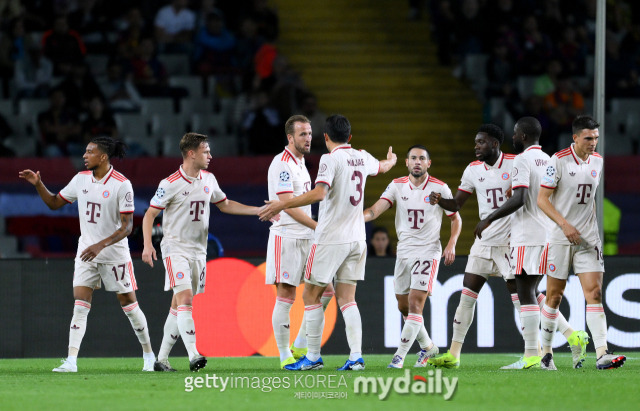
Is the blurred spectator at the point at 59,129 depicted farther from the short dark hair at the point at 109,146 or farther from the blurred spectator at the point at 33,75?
the short dark hair at the point at 109,146

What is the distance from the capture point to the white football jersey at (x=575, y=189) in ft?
32.4

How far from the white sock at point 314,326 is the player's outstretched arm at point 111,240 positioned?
192cm

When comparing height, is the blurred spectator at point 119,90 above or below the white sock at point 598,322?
above

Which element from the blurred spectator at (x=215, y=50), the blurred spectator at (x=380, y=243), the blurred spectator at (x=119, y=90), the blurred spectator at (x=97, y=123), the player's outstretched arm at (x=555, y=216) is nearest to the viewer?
the player's outstretched arm at (x=555, y=216)

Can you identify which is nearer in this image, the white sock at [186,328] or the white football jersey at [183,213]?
the white sock at [186,328]

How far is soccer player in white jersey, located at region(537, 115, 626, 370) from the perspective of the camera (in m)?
9.88

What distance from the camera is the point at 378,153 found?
18.1 meters

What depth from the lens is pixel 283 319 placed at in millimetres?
10102

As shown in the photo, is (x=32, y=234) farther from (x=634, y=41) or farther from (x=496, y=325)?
(x=634, y=41)

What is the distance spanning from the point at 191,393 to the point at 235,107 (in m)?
9.81

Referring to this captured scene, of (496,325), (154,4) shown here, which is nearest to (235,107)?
(154,4)

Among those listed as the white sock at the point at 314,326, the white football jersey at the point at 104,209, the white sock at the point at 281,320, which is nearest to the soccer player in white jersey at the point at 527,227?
the white sock at the point at 314,326

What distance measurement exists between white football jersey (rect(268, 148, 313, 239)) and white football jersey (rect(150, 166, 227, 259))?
2.22 feet

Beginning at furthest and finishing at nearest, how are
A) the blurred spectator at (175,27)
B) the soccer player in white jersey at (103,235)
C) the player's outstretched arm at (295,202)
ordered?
the blurred spectator at (175,27) → the soccer player in white jersey at (103,235) → the player's outstretched arm at (295,202)
